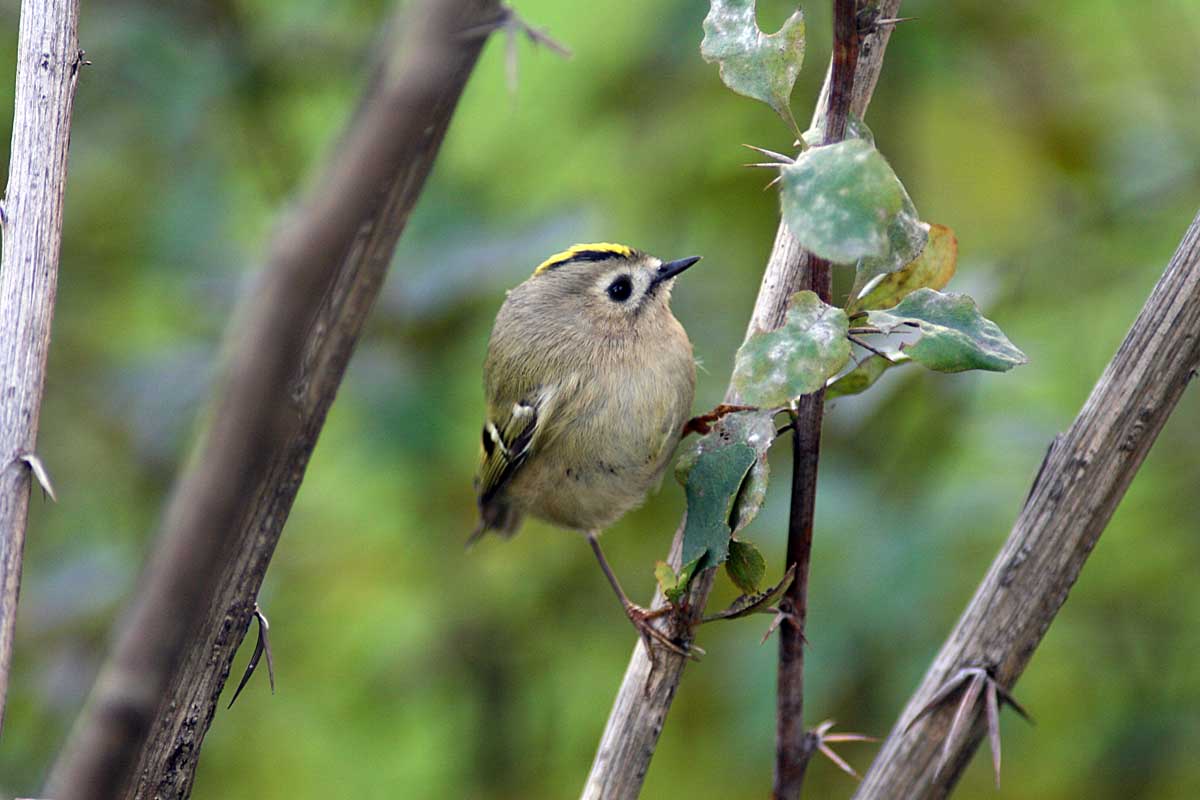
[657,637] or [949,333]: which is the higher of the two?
[949,333]

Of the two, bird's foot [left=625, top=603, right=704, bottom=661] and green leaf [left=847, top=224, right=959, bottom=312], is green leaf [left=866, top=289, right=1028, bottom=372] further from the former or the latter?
bird's foot [left=625, top=603, right=704, bottom=661]

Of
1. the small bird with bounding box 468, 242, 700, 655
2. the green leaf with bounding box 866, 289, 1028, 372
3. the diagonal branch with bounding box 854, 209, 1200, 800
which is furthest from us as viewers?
the small bird with bounding box 468, 242, 700, 655

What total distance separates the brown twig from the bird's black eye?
0.91 m

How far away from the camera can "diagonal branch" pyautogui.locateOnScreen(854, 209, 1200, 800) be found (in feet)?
3.16

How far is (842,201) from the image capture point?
0.76m

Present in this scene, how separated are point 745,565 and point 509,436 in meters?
1.01

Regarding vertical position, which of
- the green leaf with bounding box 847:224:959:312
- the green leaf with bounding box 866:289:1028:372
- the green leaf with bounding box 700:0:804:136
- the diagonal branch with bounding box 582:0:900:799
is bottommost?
the diagonal branch with bounding box 582:0:900:799

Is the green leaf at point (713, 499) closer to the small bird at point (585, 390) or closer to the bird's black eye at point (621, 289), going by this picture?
the small bird at point (585, 390)

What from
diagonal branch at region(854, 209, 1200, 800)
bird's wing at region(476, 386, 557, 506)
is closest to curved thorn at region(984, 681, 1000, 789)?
diagonal branch at region(854, 209, 1200, 800)

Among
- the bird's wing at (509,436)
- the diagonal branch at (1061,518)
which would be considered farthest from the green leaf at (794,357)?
the bird's wing at (509,436)

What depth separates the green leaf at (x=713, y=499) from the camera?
960 millimetres

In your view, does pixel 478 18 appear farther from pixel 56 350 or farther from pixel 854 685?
pixel 56 350

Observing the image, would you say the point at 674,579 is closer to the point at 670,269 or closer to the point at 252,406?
the point at 252,406

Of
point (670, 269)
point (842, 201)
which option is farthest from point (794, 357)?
point (670, 269)
